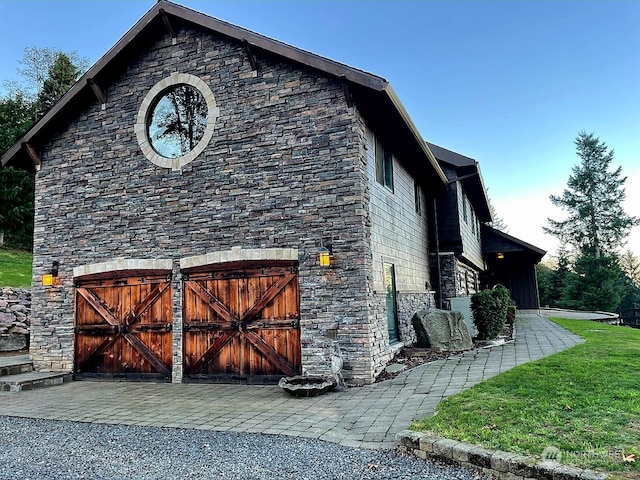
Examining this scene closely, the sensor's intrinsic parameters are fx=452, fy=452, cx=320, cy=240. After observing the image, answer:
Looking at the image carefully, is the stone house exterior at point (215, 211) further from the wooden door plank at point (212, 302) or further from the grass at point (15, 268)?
the grass at point (15, 268)

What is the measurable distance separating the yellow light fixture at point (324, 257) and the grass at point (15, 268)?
43.8 ft

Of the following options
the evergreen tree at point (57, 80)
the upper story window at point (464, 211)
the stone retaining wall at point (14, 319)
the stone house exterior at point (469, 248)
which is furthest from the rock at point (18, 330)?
the evergreen tree at point (57, 80)

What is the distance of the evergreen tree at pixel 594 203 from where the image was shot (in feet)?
106

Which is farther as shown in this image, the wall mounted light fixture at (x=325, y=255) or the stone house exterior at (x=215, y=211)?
the stone house exterior at (x=215, y=211)

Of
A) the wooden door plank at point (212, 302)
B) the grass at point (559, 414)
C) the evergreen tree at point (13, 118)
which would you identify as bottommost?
the grass at point (559, 414)

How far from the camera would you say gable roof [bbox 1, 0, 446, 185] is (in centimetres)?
752

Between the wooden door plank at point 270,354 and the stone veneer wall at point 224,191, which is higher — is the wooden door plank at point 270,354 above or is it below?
below

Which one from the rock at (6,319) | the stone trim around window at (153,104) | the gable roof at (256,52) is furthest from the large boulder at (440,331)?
the rock at (6,319)

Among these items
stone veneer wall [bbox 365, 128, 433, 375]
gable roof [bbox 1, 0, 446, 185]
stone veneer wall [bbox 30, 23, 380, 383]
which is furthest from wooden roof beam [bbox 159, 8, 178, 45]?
stone veneer wall [bbox 365, 128, 433, 375]

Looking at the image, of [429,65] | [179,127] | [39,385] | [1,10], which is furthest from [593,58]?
[1,10]

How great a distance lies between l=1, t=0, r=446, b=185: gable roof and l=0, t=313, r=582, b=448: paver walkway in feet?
15.0

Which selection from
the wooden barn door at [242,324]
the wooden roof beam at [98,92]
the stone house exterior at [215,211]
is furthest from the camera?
the wooden roof beam at [98,92]

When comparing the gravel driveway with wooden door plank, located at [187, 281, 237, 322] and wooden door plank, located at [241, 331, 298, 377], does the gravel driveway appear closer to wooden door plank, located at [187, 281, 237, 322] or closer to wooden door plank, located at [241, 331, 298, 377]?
wooden door plank, located at [241, 331, 298, 377]

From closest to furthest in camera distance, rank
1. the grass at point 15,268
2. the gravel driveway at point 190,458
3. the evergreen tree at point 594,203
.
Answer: the gravel driveway at point 190,458, the grass at point 15,268, the evergreen tree at point 594,203
